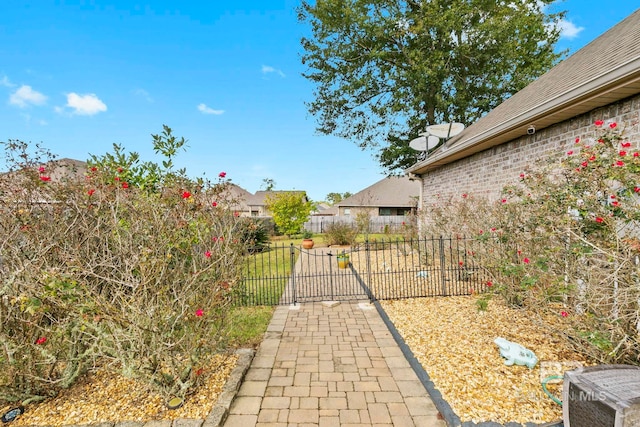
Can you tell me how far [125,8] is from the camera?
7.47m

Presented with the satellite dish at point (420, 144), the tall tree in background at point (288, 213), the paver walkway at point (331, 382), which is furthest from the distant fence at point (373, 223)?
the paver walkway at point (331, 382)

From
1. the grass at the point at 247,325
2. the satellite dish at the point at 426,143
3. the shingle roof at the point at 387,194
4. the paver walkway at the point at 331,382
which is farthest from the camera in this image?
the shingle roof at the point at 387,194

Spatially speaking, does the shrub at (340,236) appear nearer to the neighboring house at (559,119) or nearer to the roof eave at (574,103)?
the neighboring house at (559,119)

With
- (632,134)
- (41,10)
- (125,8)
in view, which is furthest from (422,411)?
(125,8)

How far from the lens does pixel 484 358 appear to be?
3232 mm

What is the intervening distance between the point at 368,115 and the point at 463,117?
5349 millimetres

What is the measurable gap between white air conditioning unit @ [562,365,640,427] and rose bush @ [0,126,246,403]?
287cm

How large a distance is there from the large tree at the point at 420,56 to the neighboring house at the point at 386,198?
41.2 feet

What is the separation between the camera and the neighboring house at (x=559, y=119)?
11.6 feet

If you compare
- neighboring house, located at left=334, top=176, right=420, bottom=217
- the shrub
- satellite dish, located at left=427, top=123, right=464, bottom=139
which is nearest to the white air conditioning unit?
satellite dish, located at left=427, top=123, right=464, bottom=139

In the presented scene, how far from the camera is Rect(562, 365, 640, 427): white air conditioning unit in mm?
1569

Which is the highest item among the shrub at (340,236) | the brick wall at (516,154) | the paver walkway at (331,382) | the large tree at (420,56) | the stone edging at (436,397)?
the large tree at (420,56)

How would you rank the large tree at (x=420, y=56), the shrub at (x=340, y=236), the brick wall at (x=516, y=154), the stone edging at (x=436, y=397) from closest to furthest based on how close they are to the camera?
1. the stone edging at (x=436, y=397)
2. the brick wall at (x=516, y=154)
3. the large tree at (x=420, y=56)
4. the shrub at (x=340, y=236)

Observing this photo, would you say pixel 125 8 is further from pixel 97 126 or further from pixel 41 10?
pixel 97 126
